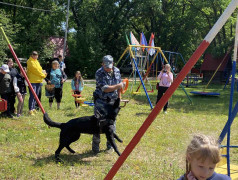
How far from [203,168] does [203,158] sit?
60 mm

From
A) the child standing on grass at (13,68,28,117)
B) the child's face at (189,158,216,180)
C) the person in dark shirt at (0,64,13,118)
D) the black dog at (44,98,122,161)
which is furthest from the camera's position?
the child standing on grass at (13,68,28,117)

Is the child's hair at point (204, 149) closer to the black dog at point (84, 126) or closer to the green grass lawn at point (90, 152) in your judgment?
the green grass lawn at point (90, 152)

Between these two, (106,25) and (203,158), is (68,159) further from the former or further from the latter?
(106,25)

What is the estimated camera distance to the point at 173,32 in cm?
3278

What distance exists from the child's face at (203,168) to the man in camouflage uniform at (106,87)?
2616mm

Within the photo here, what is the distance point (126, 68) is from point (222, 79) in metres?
11.9

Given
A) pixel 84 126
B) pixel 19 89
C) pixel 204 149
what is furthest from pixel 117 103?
pixel 19 89

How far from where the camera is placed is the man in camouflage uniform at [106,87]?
169 inches

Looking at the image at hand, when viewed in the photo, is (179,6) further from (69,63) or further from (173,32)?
(69,63)

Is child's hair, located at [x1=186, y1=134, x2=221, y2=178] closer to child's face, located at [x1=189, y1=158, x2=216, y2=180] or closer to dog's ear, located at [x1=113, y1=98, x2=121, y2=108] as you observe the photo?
child's face, located at [x1=189, y1=158, x2=216, y2=180]

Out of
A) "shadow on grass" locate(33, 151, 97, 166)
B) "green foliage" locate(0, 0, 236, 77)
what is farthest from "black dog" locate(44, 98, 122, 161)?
"green foliage" locate(0, 0, 236, 77)

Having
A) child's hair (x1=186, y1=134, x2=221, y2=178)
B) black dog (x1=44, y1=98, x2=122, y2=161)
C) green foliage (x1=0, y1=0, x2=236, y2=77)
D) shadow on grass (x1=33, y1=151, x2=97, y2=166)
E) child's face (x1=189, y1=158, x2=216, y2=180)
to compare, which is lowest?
shadow on grass (x1=33, y1=151, x2=97, y2=166)

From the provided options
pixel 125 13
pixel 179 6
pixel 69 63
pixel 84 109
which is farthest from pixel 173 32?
pixel 84 109

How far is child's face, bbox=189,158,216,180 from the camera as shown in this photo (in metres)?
1.70
